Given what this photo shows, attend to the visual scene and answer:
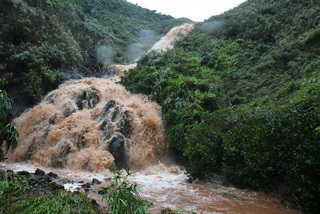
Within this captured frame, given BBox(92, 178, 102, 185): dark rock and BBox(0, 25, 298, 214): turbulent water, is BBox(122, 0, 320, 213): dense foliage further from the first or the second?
BBox(92, 178, 102, 185): dark rock

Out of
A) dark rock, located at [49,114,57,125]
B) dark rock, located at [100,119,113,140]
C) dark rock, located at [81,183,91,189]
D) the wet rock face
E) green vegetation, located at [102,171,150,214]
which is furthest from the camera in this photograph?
dark rock, located at [49,114,57,125]

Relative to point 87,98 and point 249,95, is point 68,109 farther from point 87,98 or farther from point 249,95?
point 249,95

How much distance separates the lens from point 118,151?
13812 millimetres

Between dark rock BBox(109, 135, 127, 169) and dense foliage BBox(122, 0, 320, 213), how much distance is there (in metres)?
2.52

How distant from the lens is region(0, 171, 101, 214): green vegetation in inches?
234

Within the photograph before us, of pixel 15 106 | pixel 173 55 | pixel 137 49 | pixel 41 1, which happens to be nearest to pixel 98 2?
pixel 137 49

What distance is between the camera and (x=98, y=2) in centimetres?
4272

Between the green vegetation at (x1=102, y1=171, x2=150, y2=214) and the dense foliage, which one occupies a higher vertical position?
the dense foliage

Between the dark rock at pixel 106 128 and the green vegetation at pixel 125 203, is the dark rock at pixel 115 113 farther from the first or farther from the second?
the green vegetation at pixel 125 203

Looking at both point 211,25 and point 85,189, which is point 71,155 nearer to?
point 85,189

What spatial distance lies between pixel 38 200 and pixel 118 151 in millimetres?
7362

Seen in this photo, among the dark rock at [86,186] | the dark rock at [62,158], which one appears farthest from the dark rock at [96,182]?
the dark rock at [62,158]

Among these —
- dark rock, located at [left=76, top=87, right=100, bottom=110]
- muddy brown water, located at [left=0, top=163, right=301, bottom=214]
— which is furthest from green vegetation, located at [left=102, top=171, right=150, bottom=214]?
dark rock, located at [left=76, top=87, right=100, bottom=110]

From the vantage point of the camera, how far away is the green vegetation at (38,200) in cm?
595
